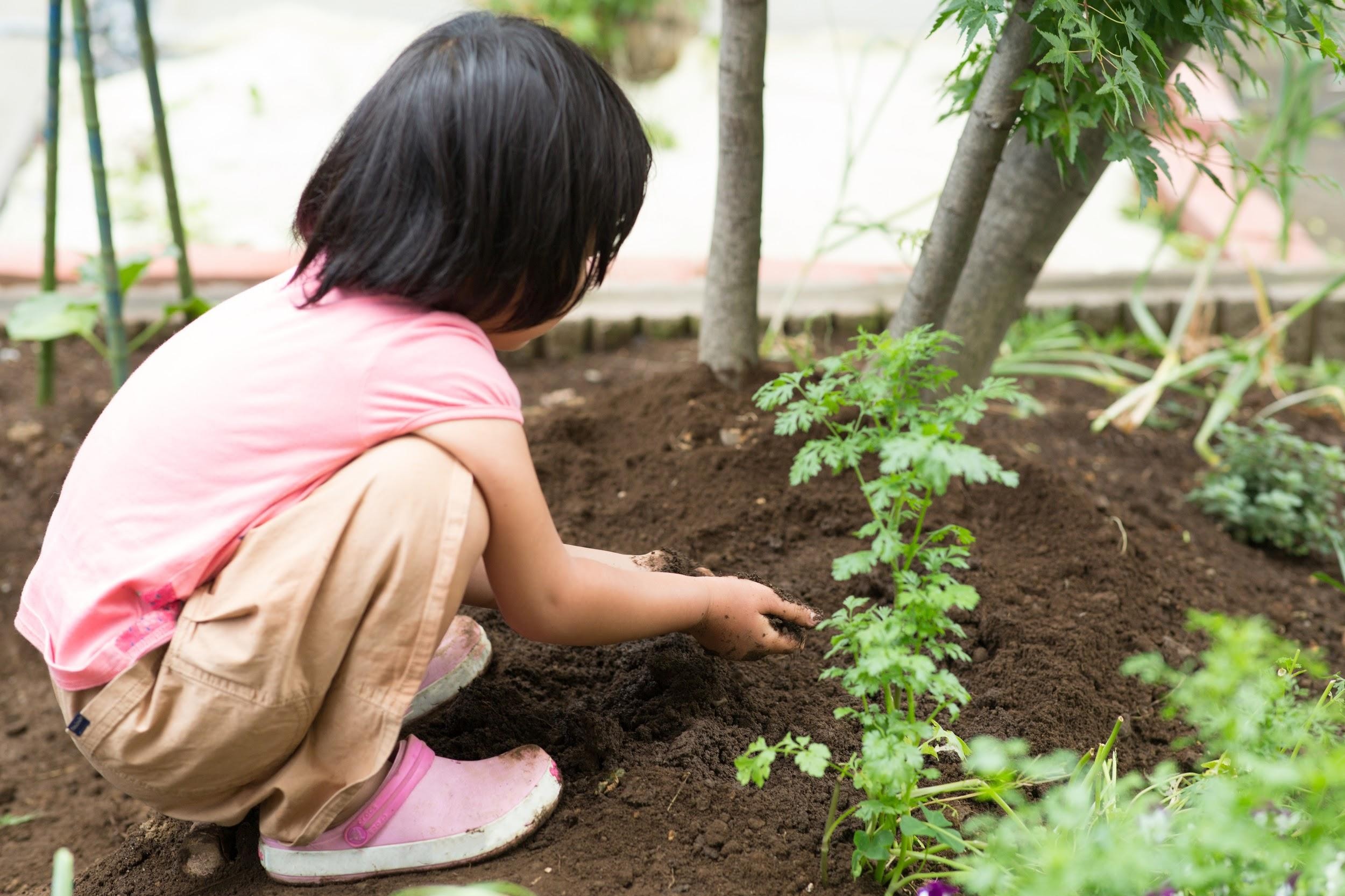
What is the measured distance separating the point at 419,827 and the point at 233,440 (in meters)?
0.52

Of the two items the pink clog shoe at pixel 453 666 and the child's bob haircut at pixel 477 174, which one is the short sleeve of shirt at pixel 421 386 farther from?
the pink clog shoe at pixel 453 666

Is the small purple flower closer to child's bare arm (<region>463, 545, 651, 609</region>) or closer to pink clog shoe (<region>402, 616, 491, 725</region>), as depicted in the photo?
child's bare arm (<region>463, 545, 651, 609</region>)

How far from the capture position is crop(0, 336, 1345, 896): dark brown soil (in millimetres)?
1427

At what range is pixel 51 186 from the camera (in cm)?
259

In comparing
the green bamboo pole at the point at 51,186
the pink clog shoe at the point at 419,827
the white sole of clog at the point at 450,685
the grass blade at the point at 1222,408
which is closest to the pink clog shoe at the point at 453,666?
the white sole of clog at the point at 450,685

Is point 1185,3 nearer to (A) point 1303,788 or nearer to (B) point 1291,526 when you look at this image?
(A) point 1303,788

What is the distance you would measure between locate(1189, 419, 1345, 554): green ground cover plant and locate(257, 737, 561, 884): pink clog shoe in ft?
5.72

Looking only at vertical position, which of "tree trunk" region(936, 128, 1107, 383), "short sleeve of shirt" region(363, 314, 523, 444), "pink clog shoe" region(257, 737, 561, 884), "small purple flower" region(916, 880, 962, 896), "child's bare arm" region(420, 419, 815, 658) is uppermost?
"tree trunk" region(936, 128, 1107, 383)

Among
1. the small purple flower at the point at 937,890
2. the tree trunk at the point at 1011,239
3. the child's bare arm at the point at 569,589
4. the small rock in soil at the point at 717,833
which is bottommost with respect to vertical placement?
the small rock in soil at the point at 717,833

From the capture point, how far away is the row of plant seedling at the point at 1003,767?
0.93 meters

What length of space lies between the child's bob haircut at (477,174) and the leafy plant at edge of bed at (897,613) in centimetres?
33

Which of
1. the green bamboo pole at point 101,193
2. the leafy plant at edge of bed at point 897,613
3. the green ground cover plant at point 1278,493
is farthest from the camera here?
the green ground cover plant at point 1278,493

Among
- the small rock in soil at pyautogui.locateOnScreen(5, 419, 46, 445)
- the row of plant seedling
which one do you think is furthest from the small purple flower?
the small rock in soil at pyautogui.locateOnScreen(5, 419, 46, 445)

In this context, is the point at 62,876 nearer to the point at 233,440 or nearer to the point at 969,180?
the point at 233,440
